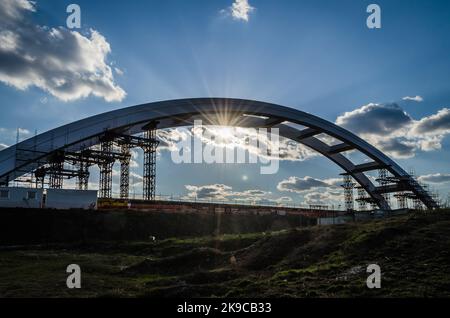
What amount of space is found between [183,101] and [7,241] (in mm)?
26609

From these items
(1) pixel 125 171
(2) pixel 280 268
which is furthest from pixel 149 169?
(2) pixel 280 268

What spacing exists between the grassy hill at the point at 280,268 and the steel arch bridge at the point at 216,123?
2112 centimetres

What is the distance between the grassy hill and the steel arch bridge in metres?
21.1

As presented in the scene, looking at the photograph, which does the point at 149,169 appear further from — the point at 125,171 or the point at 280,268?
the point at 280,268

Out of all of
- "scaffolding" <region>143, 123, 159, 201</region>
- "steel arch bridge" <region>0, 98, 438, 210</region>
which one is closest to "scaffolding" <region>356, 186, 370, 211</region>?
"steel arch bridge" <region>0, 98, 438, 210</region>

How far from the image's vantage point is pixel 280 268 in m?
15.8

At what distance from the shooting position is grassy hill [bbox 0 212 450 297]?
1166 centimetres

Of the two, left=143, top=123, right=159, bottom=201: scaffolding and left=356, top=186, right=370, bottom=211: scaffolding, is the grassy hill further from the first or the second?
left=356, top=186, right=370, bottom=211: scaffolding

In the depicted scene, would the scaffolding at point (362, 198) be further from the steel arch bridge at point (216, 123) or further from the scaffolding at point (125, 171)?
the scaffolding at point (125, 171)
